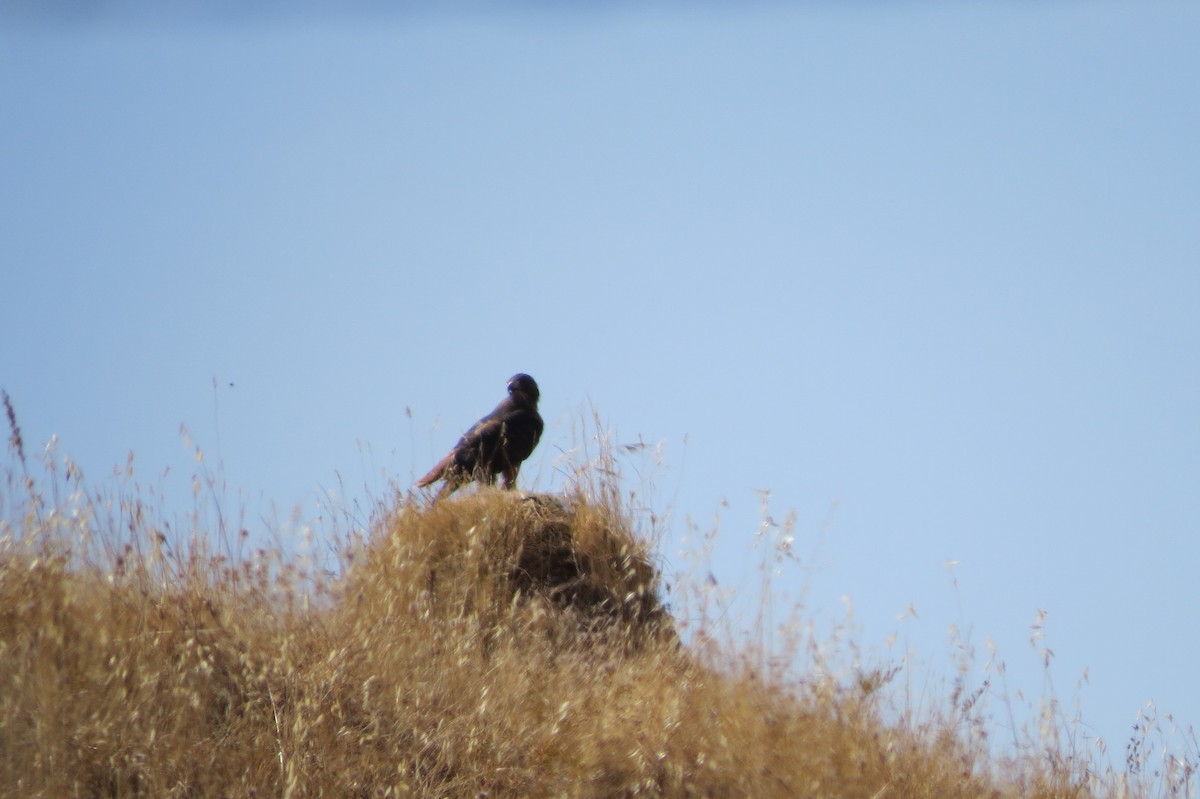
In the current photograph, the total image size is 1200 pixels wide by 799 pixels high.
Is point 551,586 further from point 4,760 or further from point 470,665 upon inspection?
point 4,760

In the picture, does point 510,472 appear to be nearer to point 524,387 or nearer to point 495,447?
point 495,447

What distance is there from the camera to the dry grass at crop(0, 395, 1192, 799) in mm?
4223

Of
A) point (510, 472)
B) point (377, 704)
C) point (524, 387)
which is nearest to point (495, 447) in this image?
point (510, 472)

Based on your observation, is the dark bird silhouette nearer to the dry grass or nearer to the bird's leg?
the bird's leg

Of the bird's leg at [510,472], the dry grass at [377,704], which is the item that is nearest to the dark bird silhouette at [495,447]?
the bird's leg at [510,472]

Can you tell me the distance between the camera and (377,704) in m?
4.78

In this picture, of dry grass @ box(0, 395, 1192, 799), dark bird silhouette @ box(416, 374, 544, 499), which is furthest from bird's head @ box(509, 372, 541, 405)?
dry grass @ box(0, 395, 1192, 799)

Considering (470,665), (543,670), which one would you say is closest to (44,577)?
(470,665)

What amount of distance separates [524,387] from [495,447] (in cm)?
59

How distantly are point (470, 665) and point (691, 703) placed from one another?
92 centimetres

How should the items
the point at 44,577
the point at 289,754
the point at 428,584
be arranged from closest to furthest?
the point at 289,754, the point at 44,577, the point at 428,584

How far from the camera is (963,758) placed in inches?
211

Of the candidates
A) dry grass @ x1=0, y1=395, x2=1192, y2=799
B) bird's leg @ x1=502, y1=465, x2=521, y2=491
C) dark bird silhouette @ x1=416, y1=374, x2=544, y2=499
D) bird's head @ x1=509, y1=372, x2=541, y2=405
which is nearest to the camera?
dry grass @ x1=0, y1=395, x2=1192, y2=799

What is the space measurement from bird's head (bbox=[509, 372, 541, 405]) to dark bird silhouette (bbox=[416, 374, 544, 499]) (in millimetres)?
46
